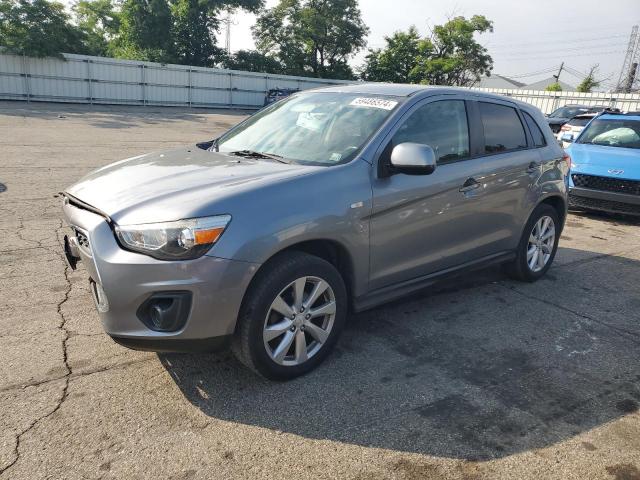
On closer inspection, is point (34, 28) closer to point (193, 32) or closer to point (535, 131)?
point (193, 32)

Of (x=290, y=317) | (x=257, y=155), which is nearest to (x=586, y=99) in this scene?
(x=257, y=155)

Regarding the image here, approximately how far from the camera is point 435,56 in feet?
162

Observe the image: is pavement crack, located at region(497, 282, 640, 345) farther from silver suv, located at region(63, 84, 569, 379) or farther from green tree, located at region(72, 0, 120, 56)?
green tree, located at region(72, 0, 120, 56)

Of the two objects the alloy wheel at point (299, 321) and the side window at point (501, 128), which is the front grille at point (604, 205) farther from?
the alloy wheel at point (299, 321)

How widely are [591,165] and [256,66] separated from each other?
37748 millimetres

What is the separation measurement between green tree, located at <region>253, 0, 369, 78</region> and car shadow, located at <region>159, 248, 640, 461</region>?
142 feet

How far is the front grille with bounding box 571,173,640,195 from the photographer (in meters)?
7.93

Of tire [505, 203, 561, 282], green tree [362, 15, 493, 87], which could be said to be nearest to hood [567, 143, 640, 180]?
tire [505, 203, 561, 282]

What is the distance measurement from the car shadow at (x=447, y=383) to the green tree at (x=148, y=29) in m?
38.3

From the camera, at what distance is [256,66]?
42.6 meters

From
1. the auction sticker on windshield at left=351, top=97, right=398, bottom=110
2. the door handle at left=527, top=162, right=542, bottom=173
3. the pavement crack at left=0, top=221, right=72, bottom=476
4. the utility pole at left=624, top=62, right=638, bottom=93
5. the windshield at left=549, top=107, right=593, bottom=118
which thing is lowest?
the pavement crack at left=0, top=221, right=72, bottom=476

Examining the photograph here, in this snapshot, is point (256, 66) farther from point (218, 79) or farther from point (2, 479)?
point (2, 479)

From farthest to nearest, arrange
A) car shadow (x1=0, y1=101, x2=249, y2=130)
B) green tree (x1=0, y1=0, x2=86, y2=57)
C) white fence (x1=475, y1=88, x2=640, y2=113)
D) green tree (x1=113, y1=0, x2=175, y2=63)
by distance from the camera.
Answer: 1. green tree (x1=113, y1=0, x2=175, y2=63)
2. white fence (x1=475, y1=88, x2=640, y2=113)
3. green tree (x1=0, y1=0, x2=86, y2=57)
4. car shadow (x1=0, y1=101, x2=249, y2=130)

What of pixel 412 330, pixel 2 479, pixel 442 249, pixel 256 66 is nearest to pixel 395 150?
pixel 442 249
